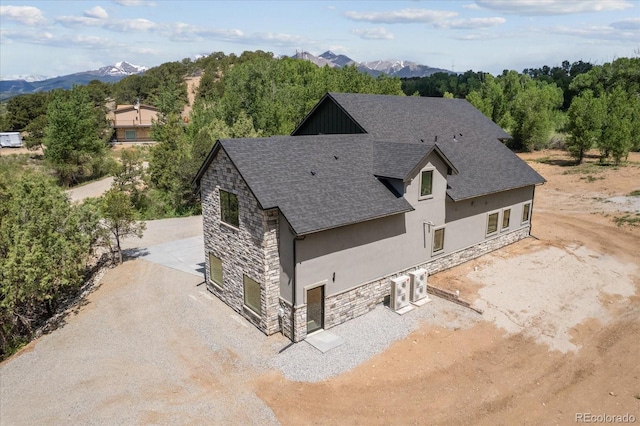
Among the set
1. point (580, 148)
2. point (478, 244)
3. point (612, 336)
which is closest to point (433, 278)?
point (478, 244)

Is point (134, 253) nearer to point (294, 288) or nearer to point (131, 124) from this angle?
point (294, 288)

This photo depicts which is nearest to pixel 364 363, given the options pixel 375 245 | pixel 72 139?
pixel 375 245

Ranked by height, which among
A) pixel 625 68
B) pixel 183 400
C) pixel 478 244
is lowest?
pixel 183 400

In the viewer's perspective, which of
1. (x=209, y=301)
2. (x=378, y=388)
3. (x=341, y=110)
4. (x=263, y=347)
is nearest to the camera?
(x=378, y=388)

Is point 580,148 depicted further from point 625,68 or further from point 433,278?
point 625,68

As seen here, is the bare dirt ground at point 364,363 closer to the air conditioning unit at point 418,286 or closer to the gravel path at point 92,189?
the air conditioning unit at point 418,286

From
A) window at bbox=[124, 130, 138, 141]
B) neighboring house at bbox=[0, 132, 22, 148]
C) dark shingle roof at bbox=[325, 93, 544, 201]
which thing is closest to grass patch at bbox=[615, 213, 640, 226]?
dark shingle roof at bbox=[325, 93, 544, 201]
